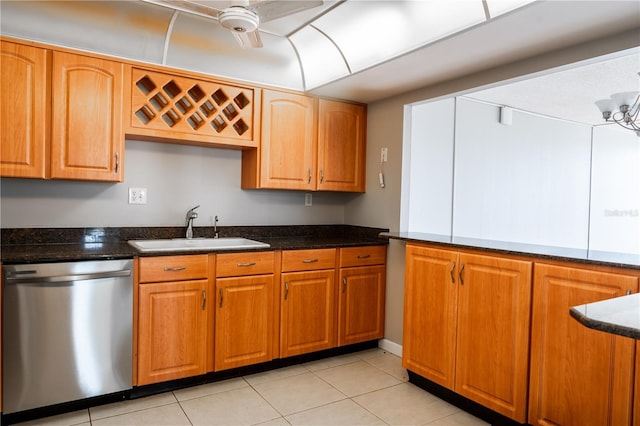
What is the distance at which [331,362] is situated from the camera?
3262 mm

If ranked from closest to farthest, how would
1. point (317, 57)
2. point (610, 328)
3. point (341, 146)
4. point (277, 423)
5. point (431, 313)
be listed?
point (610, 328) < point (277, 423) < point (431, 313) < point (317, 57) < point (341, 146)

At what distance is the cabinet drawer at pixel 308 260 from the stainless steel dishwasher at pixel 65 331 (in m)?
1.05

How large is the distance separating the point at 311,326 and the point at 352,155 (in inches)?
60.8

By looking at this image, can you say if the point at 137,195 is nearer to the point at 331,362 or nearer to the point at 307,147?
the point at 307,147

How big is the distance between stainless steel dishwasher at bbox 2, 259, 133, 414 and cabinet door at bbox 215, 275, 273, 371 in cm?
56

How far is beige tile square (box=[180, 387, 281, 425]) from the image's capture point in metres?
2.36

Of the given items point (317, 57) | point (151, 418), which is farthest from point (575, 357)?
point (317, 57)

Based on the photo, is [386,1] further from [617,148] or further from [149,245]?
[617,148]

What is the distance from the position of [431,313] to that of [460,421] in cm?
63

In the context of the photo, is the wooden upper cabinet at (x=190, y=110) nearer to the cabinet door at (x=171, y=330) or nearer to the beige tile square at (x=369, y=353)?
the cabinet door at (x=171, y=330)

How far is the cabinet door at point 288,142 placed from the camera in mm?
3350

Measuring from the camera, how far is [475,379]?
245cm

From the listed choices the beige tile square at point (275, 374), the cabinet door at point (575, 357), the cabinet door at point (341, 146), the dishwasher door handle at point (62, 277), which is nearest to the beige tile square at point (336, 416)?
the beige tile square at point (275, 374)

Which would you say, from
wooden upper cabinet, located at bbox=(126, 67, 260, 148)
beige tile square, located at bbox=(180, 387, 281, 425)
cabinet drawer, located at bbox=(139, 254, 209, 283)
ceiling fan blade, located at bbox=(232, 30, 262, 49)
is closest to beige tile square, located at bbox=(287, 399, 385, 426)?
beige tile square, located at bbox=(180, 387, 281, 425)
